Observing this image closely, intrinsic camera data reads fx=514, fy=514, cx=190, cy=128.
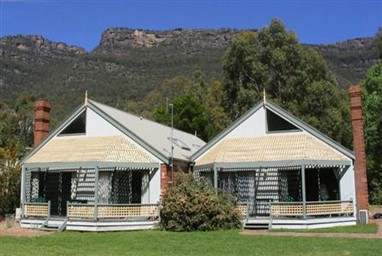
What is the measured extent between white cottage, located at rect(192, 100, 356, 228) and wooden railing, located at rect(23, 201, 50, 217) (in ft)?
27.1

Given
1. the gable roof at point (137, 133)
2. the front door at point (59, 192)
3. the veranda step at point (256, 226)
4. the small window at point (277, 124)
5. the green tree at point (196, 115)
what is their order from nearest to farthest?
1. the veranda step at point (256, 226)
2. the gable roof at point (137, 133)
3. the small window at point (277, 124)
4. the front door at point (59, 192)
5. the green tree at point (196, 115)

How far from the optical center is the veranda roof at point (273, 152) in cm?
2529

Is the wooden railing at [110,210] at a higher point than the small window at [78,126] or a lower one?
lower

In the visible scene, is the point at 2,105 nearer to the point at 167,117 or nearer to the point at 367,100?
the point at 167,117

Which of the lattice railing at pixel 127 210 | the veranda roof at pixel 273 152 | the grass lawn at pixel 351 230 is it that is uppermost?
the veranda roof at pixel 273 152

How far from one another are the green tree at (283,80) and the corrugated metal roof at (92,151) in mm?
25659

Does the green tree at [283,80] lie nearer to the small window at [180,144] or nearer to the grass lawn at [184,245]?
the small window at [180,144]

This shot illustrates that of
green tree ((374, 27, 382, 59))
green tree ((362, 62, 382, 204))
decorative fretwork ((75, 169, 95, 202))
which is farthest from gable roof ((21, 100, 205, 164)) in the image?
green tree ((374, 27, 382, 59))

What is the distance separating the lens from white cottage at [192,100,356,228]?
81.0 feet

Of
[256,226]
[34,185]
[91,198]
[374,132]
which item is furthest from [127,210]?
[374,132]

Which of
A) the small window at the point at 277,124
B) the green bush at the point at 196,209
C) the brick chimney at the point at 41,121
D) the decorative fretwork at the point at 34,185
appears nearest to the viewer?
the green bush at the point at 196,209

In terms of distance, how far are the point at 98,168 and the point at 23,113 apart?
53.6m

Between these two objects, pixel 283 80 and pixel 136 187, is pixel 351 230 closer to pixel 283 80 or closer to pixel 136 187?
pixel 136 187

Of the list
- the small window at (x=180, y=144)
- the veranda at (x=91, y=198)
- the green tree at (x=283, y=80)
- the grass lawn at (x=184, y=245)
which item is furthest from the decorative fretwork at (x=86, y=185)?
the green tree at (x=283, y=80)
